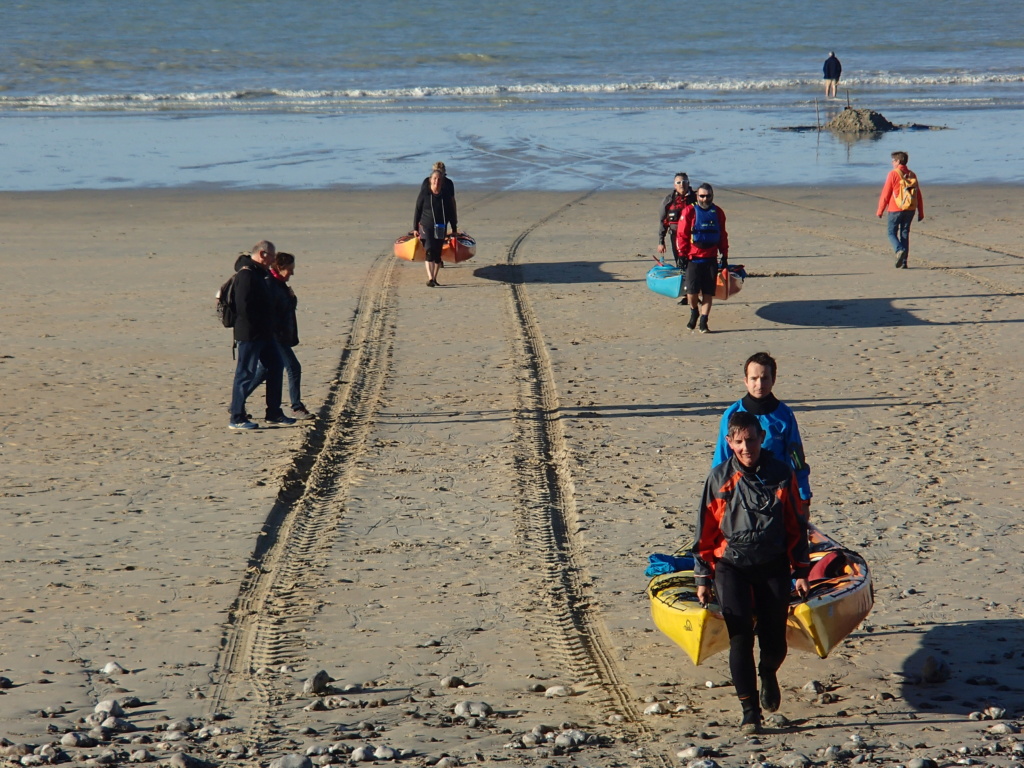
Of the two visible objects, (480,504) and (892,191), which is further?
(892,191)

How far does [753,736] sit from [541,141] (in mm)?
25513

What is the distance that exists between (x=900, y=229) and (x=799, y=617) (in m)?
11.0

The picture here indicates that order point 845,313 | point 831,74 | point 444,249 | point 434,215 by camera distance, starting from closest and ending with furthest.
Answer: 1. point 845,313
2. point 434,215
3. point 444,249
4. point 831,74

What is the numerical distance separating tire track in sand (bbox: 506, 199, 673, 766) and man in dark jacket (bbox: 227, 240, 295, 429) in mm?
2067

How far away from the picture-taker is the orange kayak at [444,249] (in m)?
15.1

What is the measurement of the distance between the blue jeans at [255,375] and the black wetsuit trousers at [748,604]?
547 centimetres

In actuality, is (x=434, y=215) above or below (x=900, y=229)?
above

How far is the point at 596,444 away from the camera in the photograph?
9.02 meters

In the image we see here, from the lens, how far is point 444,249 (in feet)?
50.3

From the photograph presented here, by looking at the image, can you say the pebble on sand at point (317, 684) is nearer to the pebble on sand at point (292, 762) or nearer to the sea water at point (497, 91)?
the pebble on sand at point (292, 762)

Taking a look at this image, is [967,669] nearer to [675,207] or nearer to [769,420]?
[769,420]

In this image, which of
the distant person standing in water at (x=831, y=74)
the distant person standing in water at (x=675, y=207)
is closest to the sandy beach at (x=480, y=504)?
the distant person standing in water at (x=675, y=207)

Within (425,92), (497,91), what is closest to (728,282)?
(425,92)

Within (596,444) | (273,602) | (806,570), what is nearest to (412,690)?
(273,602)
